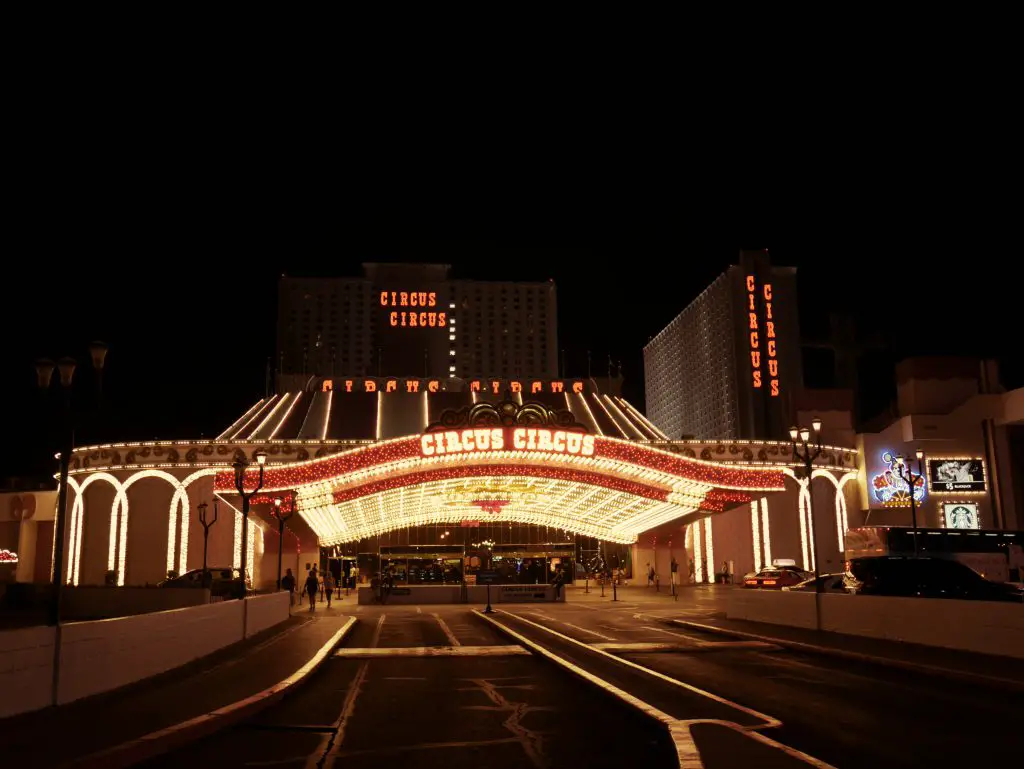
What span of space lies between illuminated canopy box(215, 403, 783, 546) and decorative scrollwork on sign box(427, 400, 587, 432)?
0.04 m

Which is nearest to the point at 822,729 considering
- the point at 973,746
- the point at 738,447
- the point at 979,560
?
the point at 973,746

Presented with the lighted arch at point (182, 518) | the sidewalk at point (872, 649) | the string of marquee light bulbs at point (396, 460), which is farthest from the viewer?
the lighted arch at point (182, 518)

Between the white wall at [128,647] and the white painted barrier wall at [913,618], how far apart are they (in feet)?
47.5

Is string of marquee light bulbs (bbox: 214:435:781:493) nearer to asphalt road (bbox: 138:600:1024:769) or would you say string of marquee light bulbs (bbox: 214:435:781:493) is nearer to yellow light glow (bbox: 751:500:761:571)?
yellow light glow (bbox: 751:500:761:571)

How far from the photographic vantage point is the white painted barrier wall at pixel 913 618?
16.7 meters

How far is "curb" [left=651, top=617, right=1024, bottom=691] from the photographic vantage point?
13.6m

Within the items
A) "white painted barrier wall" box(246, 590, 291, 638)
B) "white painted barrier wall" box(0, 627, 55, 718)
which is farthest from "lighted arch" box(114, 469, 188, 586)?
"white painted barrier wall" box(0, 627, 55, 718)

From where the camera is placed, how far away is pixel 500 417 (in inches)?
1543

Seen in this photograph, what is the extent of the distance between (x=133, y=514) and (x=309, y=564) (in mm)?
10622

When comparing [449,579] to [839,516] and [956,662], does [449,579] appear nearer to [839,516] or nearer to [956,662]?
[839,516]

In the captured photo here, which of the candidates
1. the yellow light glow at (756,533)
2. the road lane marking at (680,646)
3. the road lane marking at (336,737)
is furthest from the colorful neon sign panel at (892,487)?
the road lane marking at (336,737)

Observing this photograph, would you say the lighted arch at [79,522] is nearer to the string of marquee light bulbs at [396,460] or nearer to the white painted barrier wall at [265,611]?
the string of marquee light bulbs at [396,460]

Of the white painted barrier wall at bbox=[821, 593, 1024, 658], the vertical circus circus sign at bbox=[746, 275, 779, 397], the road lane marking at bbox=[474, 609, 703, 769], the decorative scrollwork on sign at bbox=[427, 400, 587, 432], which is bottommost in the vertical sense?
the road lane marking at bbox=[474, 609, 703, 769]

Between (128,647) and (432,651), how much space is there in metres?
7.88
